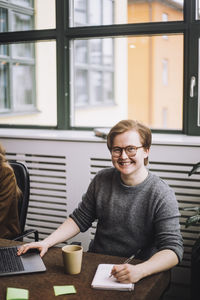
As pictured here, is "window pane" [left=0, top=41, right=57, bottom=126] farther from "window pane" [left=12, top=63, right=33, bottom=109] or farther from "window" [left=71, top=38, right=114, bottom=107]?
"window" [left=71, top=38, right=114, bottom=107]

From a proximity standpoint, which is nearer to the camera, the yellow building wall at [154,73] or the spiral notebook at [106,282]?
the spiral notebook at [106,282]

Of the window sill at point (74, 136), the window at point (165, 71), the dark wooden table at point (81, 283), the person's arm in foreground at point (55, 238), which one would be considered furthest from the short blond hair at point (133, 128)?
the window at point (165, 71)

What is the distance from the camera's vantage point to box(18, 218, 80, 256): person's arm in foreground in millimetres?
1691

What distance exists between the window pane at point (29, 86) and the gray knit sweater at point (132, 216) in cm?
164

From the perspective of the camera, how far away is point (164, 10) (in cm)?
290

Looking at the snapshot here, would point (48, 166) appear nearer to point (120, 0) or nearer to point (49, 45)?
point (49, 45)

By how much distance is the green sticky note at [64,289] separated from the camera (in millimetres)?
1345

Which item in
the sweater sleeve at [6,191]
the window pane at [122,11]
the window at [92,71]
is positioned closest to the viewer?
the sweater sleeve at [6,191]

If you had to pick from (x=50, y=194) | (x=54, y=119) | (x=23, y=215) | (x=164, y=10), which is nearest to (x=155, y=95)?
(x=164, y=10)

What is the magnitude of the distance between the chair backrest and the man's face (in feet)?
2.30

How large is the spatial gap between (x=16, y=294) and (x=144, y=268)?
0.44 m

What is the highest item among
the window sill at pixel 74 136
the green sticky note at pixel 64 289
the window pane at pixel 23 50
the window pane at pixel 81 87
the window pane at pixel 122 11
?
the window pane at pixel 122 11

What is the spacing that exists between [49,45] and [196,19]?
121 centimetres

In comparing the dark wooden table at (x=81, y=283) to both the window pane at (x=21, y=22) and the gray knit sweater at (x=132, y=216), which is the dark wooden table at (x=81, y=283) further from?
the window pane at (x=21, y=22)
